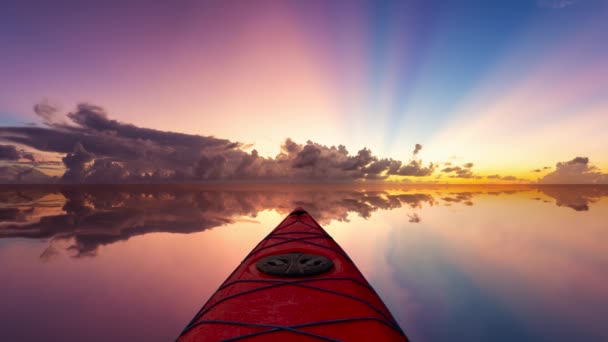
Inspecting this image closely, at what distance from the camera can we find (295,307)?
367 centimetres

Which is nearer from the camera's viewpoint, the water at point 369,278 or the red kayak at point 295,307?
the red kayak at point 295,307

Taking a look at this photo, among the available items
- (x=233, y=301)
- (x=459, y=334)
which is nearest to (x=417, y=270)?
(x=459, y=334)

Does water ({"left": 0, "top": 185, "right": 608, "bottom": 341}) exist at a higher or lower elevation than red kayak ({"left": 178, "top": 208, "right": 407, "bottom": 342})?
lower

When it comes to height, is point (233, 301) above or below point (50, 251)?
above

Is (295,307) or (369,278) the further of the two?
(369,278)

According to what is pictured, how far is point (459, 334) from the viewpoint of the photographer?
726cm

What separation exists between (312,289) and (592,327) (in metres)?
9.90

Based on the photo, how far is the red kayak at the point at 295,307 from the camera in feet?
10.3


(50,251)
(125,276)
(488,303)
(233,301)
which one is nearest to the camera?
(233,301)

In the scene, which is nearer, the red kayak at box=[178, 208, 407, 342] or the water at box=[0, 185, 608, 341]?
the red kayak at box=[178, 208, 407, 342]

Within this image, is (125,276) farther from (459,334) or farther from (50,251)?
(459,334)

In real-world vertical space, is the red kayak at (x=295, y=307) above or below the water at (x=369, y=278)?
above

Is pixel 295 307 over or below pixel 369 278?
over

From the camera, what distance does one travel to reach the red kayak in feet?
10.3
